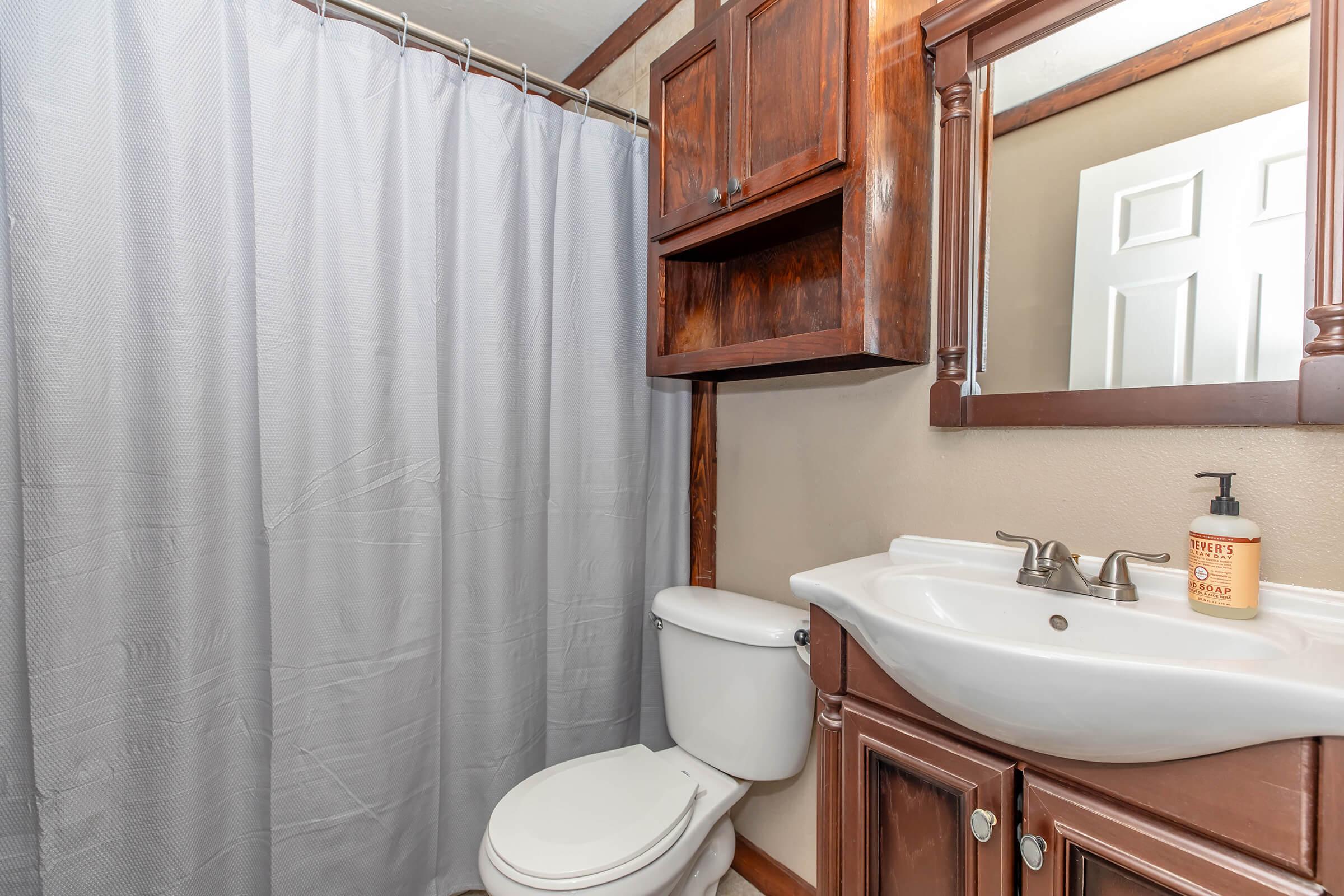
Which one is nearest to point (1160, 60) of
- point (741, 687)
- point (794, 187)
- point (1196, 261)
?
point (1196, 261)

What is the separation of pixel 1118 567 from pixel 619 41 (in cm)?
186

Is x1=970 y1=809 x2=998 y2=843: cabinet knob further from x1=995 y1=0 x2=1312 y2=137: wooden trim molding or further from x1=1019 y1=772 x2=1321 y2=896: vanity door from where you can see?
x1=995 y1=0 x2=1312 y2=137: wooden trim molding

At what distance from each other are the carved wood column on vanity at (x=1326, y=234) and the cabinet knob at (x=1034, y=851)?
60cm

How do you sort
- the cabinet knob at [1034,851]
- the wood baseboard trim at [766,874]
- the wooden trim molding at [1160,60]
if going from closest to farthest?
the cabinet knob at [1034,851] → the wooden trim molding at [1160,60] → the wood baseboard trim at [766,874]

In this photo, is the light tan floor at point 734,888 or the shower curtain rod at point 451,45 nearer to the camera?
the shower curtain rod at point 451,45

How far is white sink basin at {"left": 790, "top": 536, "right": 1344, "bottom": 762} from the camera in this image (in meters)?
0.54

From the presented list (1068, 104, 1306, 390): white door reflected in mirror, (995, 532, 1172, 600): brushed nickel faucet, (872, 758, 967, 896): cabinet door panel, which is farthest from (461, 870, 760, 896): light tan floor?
(1068, 104, 1306, 390): white door reflected in mirror

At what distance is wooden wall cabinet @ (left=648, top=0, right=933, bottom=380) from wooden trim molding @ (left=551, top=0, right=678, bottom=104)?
1.43ft

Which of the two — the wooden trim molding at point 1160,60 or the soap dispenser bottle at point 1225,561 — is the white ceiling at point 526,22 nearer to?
the wooden trim molding at point 1160,60

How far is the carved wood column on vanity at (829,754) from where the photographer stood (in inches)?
35.4

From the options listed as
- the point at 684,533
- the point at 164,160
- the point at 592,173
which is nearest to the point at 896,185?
the point at 592,173

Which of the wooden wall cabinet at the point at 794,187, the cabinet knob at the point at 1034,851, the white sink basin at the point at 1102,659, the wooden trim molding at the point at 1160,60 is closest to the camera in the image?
the white sink basin at the point at 1102,659

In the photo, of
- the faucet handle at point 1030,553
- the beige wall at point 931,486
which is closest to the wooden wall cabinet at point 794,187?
the beige wall at point 931,486

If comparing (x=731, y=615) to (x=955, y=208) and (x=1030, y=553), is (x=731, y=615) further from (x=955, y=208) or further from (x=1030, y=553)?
(x=955, y=208)
